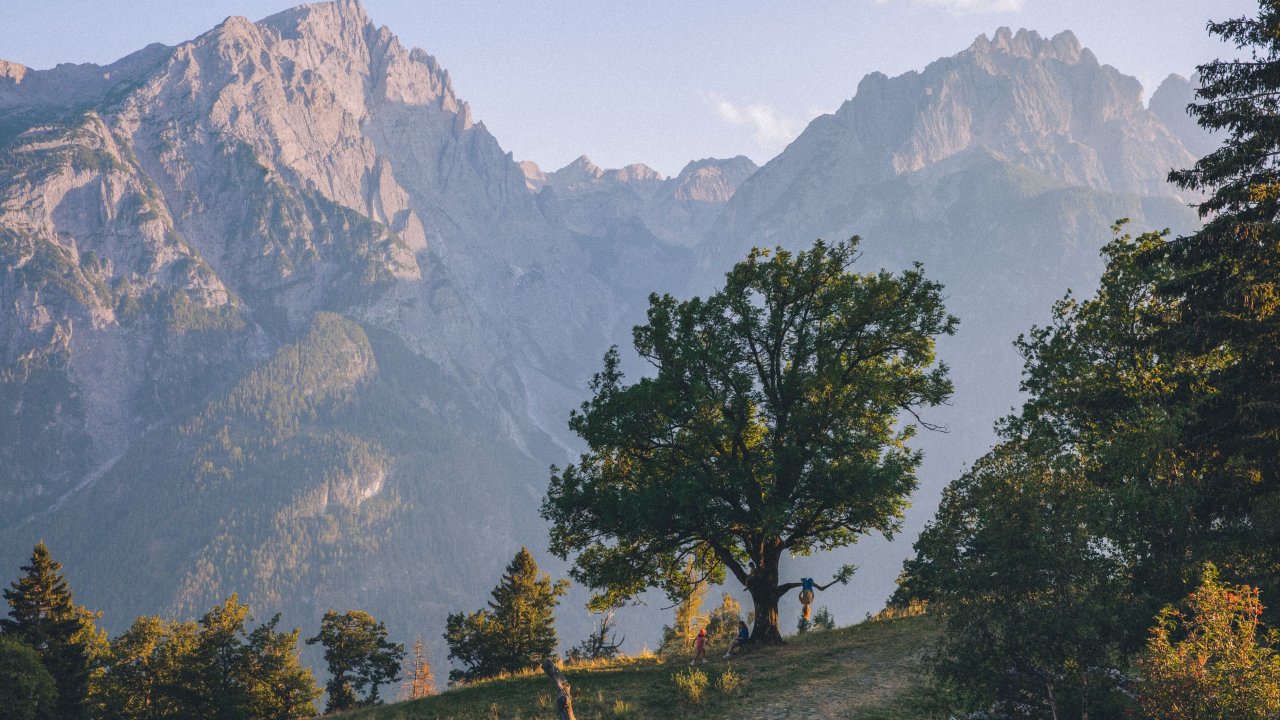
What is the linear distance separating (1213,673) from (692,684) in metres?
13.0

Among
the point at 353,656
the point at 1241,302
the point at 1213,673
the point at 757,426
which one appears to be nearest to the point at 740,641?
the point at 757,426

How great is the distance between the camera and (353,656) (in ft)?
255

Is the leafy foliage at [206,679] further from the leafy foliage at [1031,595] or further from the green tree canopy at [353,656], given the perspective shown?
the leafy foliage at [1031,595]

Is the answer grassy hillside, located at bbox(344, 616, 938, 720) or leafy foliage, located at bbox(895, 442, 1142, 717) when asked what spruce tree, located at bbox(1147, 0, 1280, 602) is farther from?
grassy hillside, located at bbox(344, 616, 938, 720)

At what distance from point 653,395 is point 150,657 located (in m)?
61.7

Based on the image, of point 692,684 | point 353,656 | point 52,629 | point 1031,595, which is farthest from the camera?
point 353,656

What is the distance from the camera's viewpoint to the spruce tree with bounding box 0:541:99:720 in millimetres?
→ 56312

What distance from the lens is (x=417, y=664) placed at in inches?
3580

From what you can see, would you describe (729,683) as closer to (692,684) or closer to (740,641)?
(692,684)

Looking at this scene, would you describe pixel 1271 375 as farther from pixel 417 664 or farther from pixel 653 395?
pixel 417 664

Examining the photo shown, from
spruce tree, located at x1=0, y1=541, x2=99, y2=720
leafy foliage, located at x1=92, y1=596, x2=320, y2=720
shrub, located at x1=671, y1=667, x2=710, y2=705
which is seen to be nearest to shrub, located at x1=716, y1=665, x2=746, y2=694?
shrub, located at x1=671, y1=667, x2=710, y2=705

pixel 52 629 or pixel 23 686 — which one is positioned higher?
pixel 52 629

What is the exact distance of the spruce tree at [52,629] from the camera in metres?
56.3

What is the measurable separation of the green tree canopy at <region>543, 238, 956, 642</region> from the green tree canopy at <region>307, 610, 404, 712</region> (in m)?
56.3
